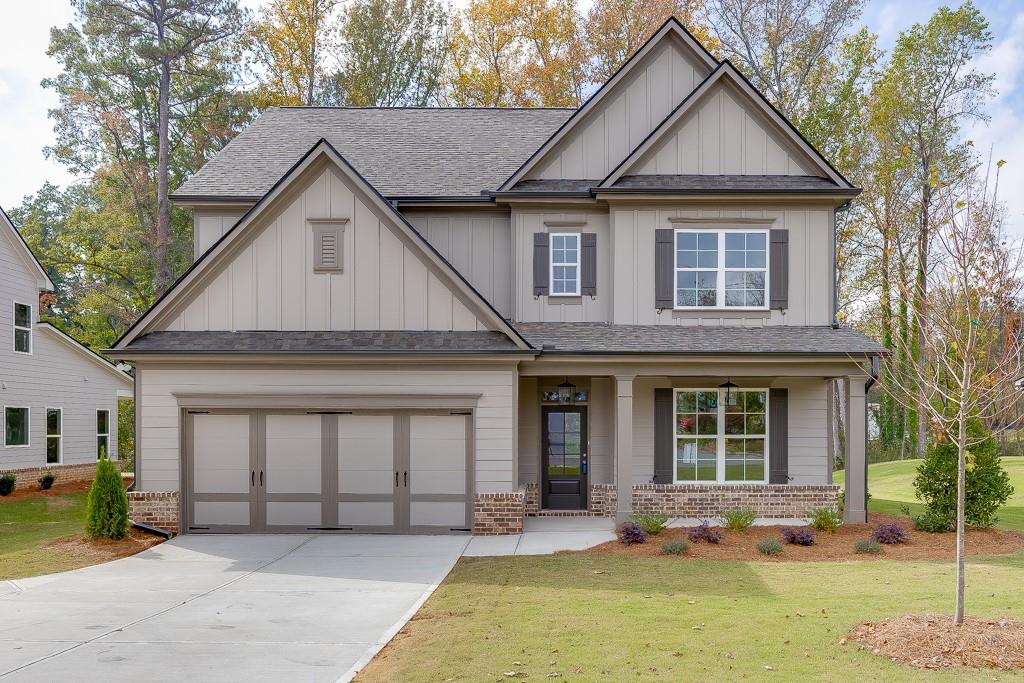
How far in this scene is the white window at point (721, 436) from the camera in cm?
1636

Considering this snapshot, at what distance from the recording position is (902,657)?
7.27 metres

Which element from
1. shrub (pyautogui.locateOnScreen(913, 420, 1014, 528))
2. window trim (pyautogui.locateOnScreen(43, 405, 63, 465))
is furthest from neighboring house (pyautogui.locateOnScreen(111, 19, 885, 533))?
window trim (pyautogui.locateOnScreen(43, 405, 63, 465))

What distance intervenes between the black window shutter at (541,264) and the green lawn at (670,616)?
6.04 m

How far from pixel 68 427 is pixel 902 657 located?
947 inches

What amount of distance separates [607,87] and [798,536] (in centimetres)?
911

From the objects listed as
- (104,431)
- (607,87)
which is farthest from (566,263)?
(104,431)

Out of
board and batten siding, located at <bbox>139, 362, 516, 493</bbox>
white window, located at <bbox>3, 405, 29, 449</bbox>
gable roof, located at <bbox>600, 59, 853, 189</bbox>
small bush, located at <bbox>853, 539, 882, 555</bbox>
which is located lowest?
small bush, located at <bbox>853, 539, 882, 555</bbox>

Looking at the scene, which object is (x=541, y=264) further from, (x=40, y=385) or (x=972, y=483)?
(x=40, y=385)

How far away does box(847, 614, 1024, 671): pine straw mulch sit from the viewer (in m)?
7.12

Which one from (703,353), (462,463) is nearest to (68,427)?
(462,463)

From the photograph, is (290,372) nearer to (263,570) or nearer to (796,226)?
(263,570)

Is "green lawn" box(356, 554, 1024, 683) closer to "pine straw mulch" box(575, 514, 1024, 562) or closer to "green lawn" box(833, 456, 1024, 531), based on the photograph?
"pine straw mulch" box(575, 514, 1024, 562)

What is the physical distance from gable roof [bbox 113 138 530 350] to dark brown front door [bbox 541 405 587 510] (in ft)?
9.48

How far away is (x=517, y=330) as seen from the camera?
15.7m
